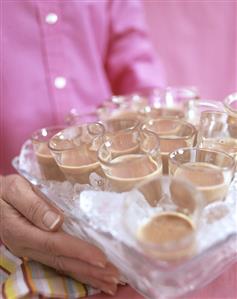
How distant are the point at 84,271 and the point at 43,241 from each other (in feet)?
0.21

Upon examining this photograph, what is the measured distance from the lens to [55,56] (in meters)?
0.83

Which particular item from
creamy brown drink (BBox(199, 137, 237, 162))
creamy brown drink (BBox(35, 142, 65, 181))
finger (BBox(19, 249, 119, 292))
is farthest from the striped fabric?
creamy brown drink (BBox(199, 137, 237, 162))

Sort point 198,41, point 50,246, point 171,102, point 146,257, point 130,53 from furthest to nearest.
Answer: point 198,41 < point 130,53 < point 171,102 < point 50,246 < point 146,257

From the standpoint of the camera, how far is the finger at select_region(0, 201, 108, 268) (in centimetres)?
53

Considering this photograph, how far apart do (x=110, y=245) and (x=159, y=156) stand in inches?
5.5

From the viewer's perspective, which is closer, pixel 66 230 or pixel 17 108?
pixel 66 230

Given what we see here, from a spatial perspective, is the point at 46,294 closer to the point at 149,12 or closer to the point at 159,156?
the point at 159,156

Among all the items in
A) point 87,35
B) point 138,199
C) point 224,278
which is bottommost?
point 224,278

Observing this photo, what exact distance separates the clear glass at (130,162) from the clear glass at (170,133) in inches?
1.2

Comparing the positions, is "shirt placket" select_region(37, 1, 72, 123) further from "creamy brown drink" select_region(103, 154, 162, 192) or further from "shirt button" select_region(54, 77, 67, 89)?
"creamy brown drink" select_region(103, 154, 162, 192)

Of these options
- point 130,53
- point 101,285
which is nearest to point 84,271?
point 101,285

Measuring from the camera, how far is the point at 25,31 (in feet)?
2.58

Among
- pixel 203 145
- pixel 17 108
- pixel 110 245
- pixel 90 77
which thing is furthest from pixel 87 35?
pixel 110 245

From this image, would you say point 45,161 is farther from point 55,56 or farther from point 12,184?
point 55,56
